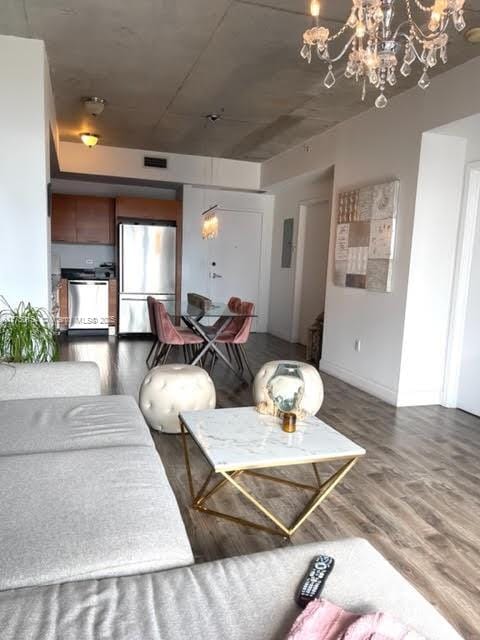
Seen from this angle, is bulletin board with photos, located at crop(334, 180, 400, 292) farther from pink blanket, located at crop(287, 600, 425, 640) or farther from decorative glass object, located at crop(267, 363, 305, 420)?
pink blanket, located at crop(287, 600, 425, 640)

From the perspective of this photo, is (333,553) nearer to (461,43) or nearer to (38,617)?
(38,617)

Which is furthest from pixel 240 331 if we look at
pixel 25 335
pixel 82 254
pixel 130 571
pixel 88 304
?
pixel 82 254

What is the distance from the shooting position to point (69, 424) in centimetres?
200

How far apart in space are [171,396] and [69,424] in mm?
1039

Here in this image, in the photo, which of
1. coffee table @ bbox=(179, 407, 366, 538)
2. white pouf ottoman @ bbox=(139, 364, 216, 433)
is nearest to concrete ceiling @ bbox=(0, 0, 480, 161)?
white pouf ottoman @ bbox=(139, 364, 216, 433)

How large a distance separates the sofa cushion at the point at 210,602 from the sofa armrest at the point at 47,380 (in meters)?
1.56

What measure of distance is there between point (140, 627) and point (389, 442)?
2558 millimetres

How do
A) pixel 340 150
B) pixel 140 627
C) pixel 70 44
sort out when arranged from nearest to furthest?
pixel 140 627, pixel 70 44, pixel 340 150

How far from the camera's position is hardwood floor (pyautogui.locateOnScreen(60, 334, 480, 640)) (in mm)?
1830

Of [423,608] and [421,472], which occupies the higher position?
[423,608]

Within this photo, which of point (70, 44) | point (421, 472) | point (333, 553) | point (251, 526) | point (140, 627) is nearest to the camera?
point (140, 627)

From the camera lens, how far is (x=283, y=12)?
9.11 feet

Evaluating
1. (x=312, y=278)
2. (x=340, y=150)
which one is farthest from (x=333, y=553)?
(x=312, y=278)

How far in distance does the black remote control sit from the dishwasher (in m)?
6.21
